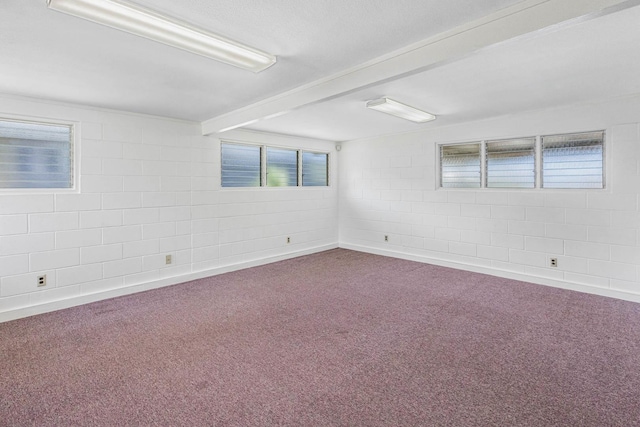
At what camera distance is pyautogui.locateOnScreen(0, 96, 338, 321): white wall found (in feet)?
10.9

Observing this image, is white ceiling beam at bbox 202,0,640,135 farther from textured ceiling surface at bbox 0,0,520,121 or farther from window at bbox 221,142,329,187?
window at bbox 221,142,329,187

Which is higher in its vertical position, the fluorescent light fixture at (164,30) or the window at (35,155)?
the fluorescent light fixture at (164,30)

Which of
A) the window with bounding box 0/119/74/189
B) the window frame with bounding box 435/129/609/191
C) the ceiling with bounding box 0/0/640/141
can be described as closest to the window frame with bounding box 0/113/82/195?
the window with bounding box 0/119/74/189

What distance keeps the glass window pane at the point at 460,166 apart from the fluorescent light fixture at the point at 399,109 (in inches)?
39.0

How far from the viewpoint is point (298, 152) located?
6.06 m

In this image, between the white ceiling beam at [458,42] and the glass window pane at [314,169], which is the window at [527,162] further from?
the white ceiling beam at [458,42]

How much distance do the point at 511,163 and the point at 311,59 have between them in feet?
11.5

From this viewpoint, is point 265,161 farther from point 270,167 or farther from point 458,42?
point 458,42

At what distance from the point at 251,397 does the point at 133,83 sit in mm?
2745

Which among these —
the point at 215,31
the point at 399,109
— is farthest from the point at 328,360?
the point at 399,109

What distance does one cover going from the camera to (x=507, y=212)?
15.1ft

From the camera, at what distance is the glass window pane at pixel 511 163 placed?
444 cm

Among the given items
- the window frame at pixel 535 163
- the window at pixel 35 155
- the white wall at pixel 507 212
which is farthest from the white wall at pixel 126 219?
the window frame at pixel 535 163

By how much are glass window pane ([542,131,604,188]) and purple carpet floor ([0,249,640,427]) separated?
1378mm
